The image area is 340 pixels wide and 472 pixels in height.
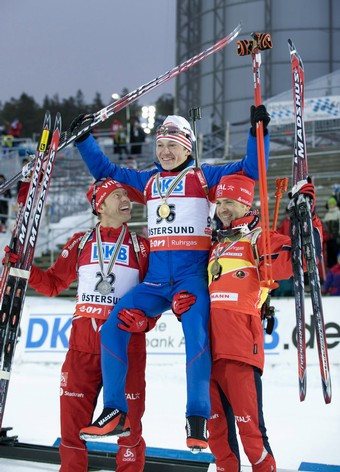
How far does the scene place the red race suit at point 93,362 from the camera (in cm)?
439

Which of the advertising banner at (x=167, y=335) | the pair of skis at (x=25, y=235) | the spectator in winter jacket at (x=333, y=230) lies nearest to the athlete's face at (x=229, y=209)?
the pair of skis at (x=25, y=235)

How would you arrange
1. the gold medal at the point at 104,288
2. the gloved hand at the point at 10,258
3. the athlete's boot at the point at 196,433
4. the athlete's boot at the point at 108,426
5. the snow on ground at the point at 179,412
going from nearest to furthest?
1. the athlete's boot at the point at 196,433
2. the athlete's boot at the point at 108,426
3. the gold medal at the point at 104,288
4. the gloved hand at the point at 10,258
5. the snow on ground at the point at 179,412

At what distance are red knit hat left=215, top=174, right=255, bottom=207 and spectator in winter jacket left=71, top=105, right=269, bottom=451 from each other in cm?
10

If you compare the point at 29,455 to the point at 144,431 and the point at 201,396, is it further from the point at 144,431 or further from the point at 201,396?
the point at 201,396

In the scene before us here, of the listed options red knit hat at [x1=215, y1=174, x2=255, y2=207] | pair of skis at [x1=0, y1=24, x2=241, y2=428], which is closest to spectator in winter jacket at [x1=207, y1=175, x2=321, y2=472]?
red knit hat at [x1=215, y1=174, x2=255, y2=207]

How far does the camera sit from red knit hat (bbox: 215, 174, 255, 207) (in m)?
4.29

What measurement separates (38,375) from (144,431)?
2.86 metres

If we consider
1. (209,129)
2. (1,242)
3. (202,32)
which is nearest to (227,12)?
(202,32)

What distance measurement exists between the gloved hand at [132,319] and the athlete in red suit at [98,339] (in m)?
0.05

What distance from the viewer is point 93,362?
448cm

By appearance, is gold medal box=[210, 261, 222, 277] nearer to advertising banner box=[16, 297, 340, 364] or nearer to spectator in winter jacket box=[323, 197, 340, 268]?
advertising banner box=[16, 297, 340, 364]

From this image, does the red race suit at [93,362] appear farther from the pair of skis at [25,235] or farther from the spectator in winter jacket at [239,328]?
the spectator in winter jacket at [239,328]

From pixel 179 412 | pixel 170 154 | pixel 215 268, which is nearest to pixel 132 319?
pixel 215 268

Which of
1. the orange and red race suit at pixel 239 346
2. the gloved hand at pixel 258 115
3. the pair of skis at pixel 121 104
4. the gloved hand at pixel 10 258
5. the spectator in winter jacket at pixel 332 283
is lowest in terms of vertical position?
the orange and red race suit at pixel 239 346
